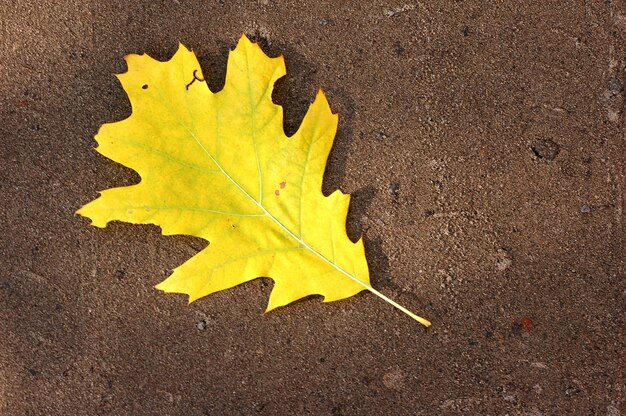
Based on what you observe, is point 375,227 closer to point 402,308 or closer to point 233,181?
point 402,308

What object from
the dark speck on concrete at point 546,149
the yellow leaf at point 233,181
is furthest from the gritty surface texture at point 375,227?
the yellow leaf at point 233,181

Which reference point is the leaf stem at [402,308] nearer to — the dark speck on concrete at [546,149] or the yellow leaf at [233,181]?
the yellow leaf at [233,181]

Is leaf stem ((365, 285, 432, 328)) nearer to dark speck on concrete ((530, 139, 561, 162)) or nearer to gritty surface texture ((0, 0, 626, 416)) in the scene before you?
gritty surface texture ((0, 0, 626, 416))

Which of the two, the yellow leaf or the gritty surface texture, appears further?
the gritty surface texture

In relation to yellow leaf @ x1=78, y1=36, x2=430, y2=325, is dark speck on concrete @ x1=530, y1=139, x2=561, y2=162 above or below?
above

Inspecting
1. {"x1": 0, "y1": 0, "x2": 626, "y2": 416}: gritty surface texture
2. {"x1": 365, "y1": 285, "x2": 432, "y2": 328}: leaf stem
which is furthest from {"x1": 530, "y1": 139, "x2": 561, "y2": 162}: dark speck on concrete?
{"x1": 365, "y1": 285, "x2": 432, "y2": 328}: leaf stem

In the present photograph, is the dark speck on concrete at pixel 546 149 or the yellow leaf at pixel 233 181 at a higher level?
the dark speck on concrete at pixel 546 149

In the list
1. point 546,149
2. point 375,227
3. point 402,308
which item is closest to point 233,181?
point 375,227

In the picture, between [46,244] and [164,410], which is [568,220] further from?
[46,244]
